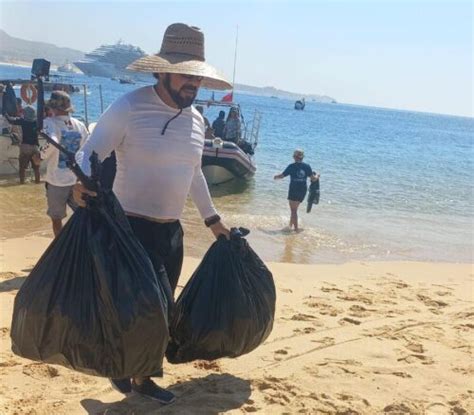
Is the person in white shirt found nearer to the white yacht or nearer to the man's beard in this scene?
the man's beard

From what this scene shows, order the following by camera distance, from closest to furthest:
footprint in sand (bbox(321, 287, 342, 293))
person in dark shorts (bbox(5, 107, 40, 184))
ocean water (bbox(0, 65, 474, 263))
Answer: footprint in sand (bbox(321, 287, 342, 293)), ocean water (bbox(0, 65, 474, 263)), person in dark shorts (bbox(5, 107, 40, 184))

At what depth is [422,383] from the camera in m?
3.50

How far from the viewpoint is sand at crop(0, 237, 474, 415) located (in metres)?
3.10

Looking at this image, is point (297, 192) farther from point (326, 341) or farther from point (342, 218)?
point (326, 341)

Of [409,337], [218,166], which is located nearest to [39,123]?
[409,337]

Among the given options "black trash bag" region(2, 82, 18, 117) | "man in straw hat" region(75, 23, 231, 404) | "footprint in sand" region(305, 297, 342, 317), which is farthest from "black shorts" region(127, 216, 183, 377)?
"footprint in sand" region(305, 297, 342, 317)

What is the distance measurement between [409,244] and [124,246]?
751 centimetres

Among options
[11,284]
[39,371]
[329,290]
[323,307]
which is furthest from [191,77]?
[329,290]

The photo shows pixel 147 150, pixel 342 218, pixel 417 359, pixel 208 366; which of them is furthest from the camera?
pixel 342 218

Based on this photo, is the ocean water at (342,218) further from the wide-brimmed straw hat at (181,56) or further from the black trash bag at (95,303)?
the black trash bag at (95,303)

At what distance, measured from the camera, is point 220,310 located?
118 inches

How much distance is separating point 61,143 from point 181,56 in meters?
2.76

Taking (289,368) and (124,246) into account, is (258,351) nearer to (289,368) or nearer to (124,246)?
(289,368)

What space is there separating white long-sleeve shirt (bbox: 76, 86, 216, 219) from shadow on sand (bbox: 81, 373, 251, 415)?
3.06 ft
